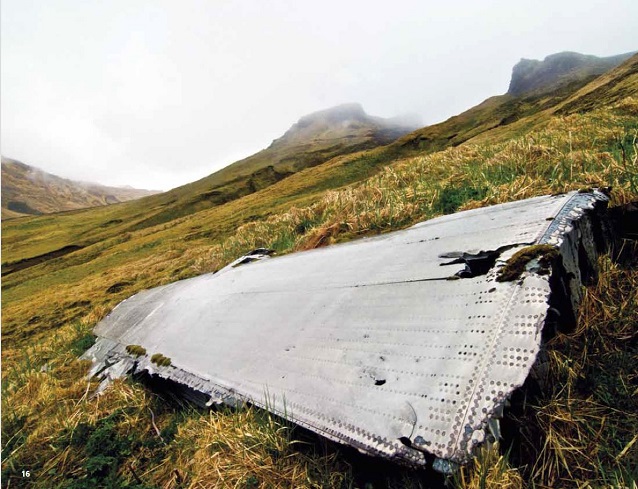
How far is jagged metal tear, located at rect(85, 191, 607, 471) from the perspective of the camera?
2.02m

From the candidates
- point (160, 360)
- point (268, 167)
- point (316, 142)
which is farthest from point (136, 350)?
point (316, 142)

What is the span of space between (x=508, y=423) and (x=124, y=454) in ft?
11.0

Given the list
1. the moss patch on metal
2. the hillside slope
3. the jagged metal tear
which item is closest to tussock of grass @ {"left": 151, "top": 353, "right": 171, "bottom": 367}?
the jagged metal tear

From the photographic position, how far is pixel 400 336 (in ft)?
8.90

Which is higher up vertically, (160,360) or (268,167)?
(268,167)

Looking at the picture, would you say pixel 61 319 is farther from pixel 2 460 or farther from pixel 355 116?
pixel 355 116

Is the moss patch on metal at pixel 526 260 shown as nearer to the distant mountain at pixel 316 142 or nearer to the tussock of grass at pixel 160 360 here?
the tussock of grass at pixel 160 360

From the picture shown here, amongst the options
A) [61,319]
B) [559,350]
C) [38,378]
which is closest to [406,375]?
[559,350]

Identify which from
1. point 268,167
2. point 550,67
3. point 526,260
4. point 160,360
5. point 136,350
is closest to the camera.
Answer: point 526,260

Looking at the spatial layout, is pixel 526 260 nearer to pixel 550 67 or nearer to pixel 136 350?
pixel 136 350

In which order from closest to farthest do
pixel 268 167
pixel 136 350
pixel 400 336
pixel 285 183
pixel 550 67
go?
1. pixel 400 336
2. pixel 136 350
3. pixel 285 183
4. pixel 268 167
5. pixel 550 67

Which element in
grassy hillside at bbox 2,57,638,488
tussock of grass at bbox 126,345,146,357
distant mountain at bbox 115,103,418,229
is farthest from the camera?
distant mountain at bbox 115,103,418,229

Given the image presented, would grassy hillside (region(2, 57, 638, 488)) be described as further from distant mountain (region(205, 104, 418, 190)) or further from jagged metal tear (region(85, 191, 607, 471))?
distant mountain (region(205, 104, 418, 190))

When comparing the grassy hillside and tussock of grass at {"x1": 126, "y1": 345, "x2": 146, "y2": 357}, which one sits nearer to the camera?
the grassy hillside
